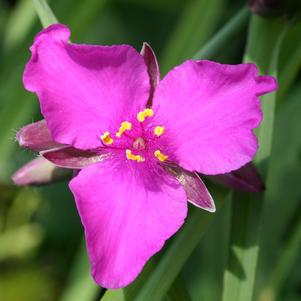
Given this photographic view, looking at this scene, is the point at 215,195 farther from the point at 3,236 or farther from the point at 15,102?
the point at 3,236

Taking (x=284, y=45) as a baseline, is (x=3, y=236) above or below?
below

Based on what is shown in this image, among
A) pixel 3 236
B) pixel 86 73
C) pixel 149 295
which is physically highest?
pixel 86 73

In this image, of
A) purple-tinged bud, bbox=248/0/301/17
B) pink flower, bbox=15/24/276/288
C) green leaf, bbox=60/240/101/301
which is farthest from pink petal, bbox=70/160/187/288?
green leaf, bbox=60/240/101/301

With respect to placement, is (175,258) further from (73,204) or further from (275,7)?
(73,204)

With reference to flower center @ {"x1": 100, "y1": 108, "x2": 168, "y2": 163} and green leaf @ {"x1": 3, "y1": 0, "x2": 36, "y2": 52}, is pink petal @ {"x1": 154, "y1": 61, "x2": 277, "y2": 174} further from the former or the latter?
green leaf @ {"x1": 3, "y1": 0, "x2": 36, "y2": 52}

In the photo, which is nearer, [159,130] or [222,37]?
Answer: [159,130]

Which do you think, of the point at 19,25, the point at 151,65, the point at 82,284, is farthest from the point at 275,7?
the point at 19,25

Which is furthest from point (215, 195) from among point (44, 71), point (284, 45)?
point (284, 45)
